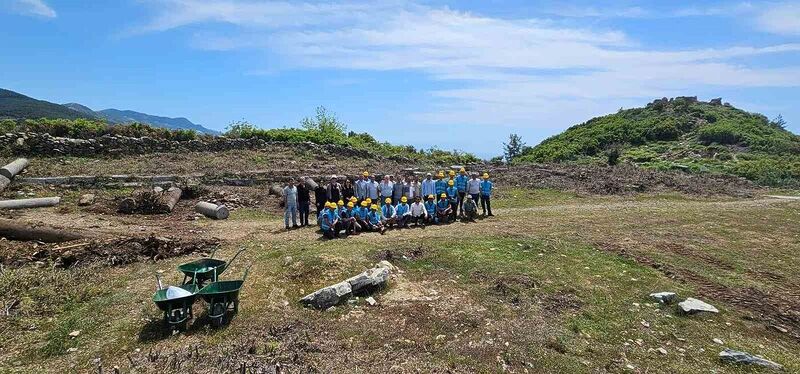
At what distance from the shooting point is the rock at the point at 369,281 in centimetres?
907

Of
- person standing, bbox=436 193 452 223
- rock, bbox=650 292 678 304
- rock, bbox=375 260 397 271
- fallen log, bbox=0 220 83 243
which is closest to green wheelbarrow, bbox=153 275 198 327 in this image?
rock, bbox=375 260 397 271

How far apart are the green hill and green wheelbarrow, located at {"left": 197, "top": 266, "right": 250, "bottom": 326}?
3130cm

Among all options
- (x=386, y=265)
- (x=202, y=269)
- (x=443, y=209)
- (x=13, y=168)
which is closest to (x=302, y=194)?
(x=443, y=209)

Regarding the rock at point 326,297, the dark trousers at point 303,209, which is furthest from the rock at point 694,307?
the dark trousers at point 303,209

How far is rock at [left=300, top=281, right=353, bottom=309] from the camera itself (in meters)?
8.62

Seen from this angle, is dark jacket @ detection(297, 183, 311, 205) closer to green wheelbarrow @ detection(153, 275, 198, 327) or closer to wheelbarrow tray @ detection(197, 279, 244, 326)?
wheelbarrow tray @ detection(197, 279, 244, 326)

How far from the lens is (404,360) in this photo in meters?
6.98

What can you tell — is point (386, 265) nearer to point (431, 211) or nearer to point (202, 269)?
point (202, 269)

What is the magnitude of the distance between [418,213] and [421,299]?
243 inches

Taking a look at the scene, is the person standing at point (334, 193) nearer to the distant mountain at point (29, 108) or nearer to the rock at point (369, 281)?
the rock at point (369, 281)

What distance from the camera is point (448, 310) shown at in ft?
28.3

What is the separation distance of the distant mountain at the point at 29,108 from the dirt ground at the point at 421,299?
80851 millimetres

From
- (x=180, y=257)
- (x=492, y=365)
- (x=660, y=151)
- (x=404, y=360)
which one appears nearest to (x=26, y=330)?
(x=180, y=257)

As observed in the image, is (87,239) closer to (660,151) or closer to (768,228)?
(768,228)
